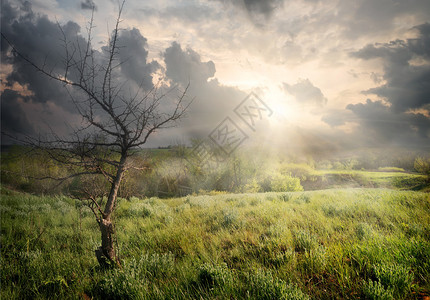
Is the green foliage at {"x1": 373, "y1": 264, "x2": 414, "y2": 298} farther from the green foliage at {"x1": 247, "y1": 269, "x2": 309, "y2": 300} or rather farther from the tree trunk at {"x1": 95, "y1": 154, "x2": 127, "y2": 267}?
the tree trunk at {"x1": 95, "y1": 154, "x2": 127, "y2": 267}

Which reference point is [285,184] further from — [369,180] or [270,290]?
[270,290]

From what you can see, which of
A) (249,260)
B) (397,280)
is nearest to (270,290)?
(249,260)

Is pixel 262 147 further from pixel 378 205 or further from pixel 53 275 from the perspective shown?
pixel 53 275

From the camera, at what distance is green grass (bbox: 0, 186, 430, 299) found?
2482 millimetres

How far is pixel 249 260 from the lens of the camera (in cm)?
353

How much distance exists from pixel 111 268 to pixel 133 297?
1.05 m

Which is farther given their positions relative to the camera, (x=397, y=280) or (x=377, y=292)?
(x=397, y=280)

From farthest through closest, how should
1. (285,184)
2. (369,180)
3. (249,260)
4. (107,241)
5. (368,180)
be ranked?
(368,180)
(369,180)
(285,184)
(249,260)
(107,241)

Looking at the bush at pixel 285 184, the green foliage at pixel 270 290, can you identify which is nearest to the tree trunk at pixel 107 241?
the green foliage at pixel 270 290

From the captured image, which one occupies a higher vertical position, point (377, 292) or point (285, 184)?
point (377, 292)

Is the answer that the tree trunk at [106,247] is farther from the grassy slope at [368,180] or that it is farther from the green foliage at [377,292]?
the grassy slope at [368,180]

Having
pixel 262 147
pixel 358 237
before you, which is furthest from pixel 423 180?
pixel 358 237

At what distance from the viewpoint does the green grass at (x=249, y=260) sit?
2482 millimetres

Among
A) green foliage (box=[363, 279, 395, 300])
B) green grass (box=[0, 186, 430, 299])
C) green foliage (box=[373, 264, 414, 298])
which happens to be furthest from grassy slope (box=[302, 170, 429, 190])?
green foliage (box=[363, 279, 395, 300])
